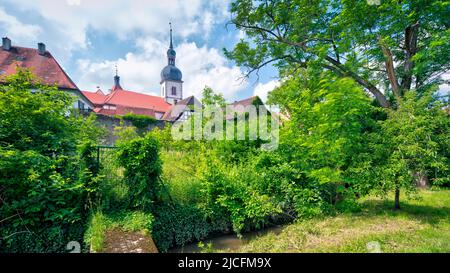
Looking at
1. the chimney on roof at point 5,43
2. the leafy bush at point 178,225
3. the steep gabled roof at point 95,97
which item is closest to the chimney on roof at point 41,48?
the chimney on roof at point 5,43

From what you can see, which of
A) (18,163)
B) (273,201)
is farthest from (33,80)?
(273,201)

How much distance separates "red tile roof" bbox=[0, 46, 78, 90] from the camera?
1702 centimetres

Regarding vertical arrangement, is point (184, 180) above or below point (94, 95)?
below

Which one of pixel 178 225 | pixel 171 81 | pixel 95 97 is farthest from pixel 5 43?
pixel 171 81

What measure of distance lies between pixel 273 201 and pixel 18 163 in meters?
5.33

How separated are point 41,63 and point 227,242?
75.1 ft

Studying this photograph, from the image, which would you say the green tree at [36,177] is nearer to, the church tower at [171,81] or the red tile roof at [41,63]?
the red tile roof at [41,63]

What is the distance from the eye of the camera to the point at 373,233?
3.76m

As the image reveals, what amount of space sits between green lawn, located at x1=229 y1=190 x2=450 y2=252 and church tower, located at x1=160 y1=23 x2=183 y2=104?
4558cm

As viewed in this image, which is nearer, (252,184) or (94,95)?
(252,184)

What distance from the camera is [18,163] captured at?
348cm

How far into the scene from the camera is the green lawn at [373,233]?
10.7 feet

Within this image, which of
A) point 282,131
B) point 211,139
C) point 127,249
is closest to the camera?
point 127,249
